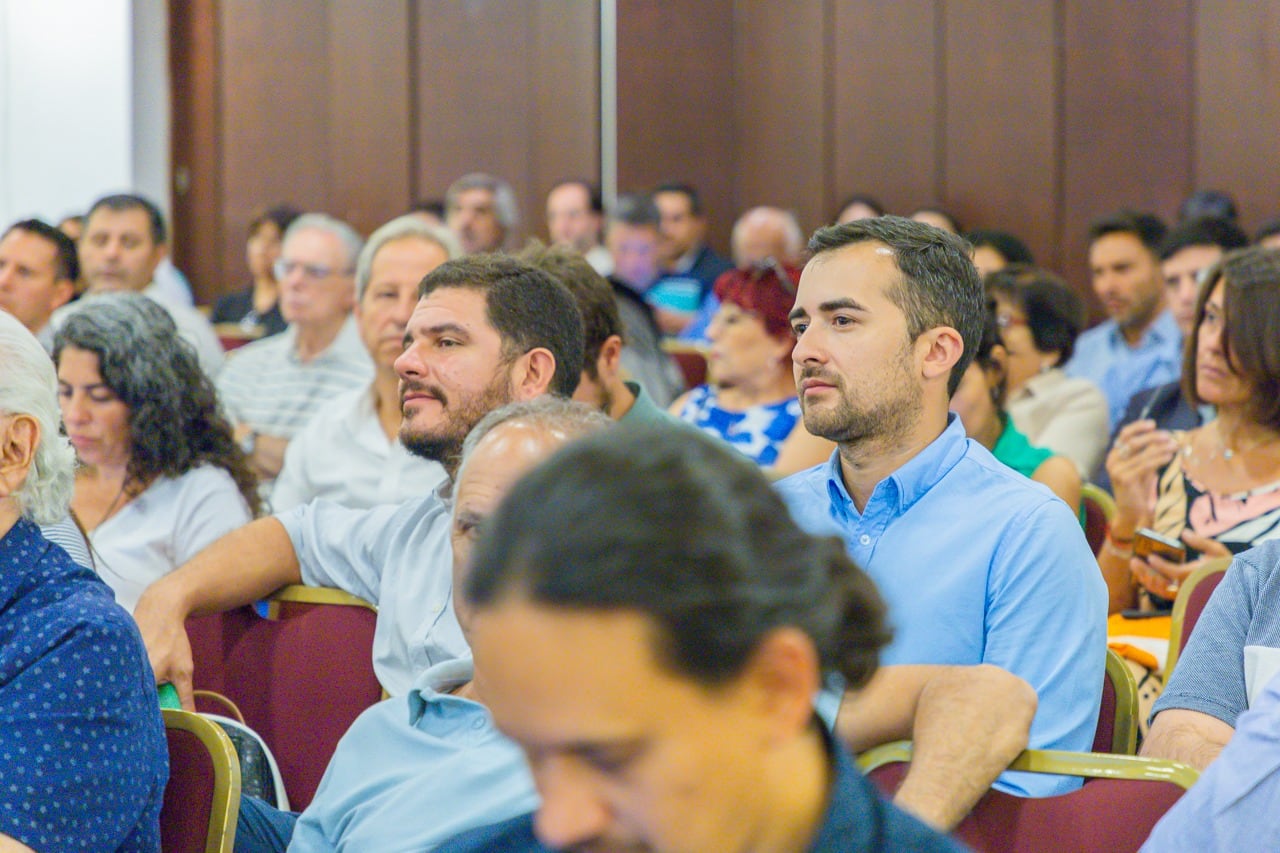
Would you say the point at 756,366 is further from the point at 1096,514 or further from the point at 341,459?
the point at 341,459

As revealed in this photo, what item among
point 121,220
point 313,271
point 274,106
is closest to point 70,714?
point 313,271

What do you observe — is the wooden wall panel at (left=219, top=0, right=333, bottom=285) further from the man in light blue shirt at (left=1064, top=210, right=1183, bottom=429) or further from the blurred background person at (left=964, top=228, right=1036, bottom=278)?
the man in light blue shirt at (left=1064, top=210, right=1183, bottom=429)

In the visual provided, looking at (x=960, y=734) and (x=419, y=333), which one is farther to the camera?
(x=419, y=333)

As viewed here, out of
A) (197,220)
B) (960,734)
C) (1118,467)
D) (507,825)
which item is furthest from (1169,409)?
(197,220)

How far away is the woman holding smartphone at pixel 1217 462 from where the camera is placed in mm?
2936

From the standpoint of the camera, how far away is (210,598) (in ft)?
7.59

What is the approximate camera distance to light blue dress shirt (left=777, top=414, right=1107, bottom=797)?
69.9 inches

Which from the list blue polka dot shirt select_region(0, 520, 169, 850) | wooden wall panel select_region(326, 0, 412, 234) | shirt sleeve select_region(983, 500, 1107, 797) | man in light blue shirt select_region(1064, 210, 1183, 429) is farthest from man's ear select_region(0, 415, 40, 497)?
wooden wall panel select_region(326, 0, 412, 234)

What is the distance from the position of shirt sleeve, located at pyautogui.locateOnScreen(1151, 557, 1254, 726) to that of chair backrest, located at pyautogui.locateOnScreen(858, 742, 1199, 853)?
313mm

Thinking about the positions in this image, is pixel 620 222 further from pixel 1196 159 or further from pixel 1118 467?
pixel 1118 467

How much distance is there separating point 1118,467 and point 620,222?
3.83m

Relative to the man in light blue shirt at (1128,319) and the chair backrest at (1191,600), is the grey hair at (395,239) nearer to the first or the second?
the chair backrest at (1191,600)

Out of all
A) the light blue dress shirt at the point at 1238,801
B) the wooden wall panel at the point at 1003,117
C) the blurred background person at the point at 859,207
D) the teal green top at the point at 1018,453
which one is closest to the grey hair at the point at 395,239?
the teal green top at the point at 1018,453

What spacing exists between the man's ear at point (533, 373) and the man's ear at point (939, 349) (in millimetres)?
701
